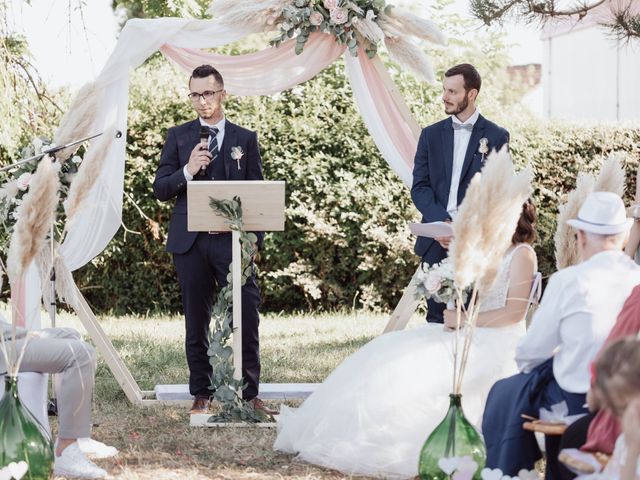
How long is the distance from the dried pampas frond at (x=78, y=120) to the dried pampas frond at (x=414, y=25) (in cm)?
167

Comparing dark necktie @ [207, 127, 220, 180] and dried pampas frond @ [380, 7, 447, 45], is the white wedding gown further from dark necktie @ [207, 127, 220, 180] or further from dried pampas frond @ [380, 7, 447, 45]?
dried pampas frond @ [380, 7, 447, 45]

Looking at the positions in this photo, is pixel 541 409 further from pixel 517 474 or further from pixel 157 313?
pixel 157 313

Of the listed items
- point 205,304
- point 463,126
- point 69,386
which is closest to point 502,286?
point 463,126

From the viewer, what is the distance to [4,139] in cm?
652

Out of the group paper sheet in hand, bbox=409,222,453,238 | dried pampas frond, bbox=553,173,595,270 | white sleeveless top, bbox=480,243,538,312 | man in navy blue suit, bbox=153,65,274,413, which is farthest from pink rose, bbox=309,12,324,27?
white sleeveless top, bbox=480,243,538,312

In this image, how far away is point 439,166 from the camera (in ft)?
18.6

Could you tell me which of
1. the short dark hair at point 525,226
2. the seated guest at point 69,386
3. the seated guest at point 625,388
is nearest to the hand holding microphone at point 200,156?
the seated guest at point 69,386

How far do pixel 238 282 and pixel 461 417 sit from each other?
1.86m

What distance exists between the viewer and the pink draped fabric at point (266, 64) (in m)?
6.11

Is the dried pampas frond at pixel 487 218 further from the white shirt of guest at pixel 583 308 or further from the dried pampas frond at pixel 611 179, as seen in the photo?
the dried pampas frond at pixel 611 179

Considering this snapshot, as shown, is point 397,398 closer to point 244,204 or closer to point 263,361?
point 244,204

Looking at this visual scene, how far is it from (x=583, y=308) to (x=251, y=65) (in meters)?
3.17

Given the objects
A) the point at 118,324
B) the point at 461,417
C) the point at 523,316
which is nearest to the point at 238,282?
the point at 523,316

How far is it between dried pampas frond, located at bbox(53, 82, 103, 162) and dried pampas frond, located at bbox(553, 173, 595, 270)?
2425mm
